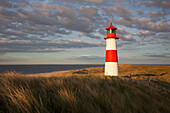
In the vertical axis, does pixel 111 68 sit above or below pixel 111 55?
below

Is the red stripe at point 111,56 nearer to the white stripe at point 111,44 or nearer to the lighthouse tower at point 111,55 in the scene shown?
the lighthouse tower at point 111,55

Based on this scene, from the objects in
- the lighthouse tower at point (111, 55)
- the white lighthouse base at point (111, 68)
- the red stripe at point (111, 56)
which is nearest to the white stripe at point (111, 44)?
the lighthouse tower at point (111, 55)

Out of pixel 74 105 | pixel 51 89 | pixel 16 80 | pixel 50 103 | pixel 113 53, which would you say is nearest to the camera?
pixel 74 105

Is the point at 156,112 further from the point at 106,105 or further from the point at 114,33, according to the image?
the point at 114,33

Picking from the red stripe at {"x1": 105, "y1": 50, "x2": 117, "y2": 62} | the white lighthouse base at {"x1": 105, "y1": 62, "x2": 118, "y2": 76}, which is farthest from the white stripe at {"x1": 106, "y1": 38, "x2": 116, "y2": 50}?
the white lighthouse base at {"x1": 105, "y1": 62, "x2": 118, "y2": 76}

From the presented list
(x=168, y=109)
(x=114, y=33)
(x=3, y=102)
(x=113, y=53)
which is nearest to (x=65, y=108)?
(x=3, y=102)

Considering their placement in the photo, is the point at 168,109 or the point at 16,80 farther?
the point at 16,80

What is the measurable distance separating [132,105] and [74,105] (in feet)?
4.92

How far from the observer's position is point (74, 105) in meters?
2.70

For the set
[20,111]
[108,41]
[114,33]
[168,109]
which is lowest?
[168,109]

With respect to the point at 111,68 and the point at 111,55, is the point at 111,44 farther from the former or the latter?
the point at 111,68

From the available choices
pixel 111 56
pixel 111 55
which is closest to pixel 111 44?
pixel 111 55

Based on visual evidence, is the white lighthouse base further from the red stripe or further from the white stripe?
the white stripe

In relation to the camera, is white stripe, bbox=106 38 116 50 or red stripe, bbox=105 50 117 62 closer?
red stripe, bbox=105 50 117 62
